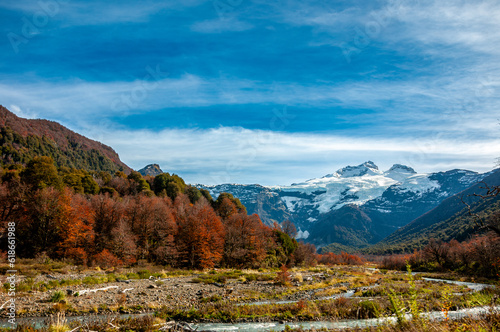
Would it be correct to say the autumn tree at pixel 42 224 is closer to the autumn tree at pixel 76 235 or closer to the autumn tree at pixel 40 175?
the autumn tree at pixel 76 235

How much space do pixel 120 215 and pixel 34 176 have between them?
1725 cm

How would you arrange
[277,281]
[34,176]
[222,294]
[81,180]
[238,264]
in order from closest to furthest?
[222,294] → [277,281] → [34,176] → [238,264] → [81,180]

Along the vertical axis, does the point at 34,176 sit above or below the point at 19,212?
above

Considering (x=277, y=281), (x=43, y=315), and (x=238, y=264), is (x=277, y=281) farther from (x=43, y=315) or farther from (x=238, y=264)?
(x=43, y=315)

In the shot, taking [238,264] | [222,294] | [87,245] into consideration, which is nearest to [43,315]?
[222,294]

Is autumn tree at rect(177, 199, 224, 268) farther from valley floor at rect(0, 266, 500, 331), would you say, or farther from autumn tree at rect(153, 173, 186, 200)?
autumn tree at rect(153, 173, 186, 200)

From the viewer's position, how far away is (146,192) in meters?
89.8

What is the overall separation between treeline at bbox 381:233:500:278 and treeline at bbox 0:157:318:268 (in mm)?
34982

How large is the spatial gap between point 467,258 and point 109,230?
79891 millimetres

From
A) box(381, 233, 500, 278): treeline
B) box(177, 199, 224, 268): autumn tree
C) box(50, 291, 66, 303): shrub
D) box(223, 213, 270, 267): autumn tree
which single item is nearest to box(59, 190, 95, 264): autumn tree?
box(177, 199, 224, 268): autumn tree

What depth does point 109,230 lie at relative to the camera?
189ft

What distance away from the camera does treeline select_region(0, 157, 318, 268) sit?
48.6 m

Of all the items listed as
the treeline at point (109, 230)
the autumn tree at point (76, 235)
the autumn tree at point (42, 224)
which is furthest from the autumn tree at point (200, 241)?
the autumn tree at point (42, 224)

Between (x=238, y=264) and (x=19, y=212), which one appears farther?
(x=238, y=264)
